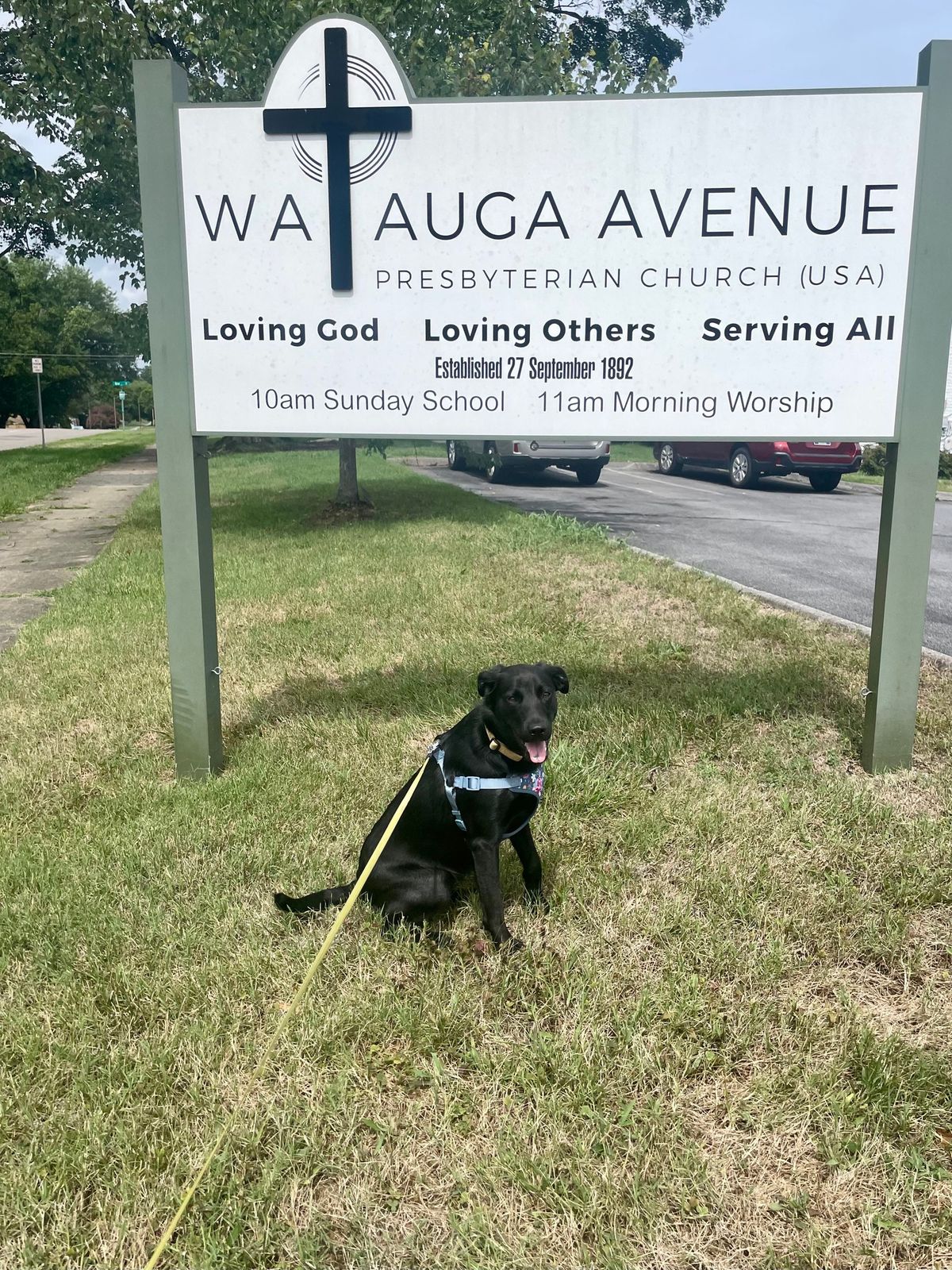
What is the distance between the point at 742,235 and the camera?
400cm

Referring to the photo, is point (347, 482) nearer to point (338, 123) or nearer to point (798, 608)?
point (798, 608)

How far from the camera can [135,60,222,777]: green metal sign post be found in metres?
3.97

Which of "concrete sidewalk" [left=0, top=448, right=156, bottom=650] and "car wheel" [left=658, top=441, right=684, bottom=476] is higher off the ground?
"car wheel" [left=658, top=441, right=684, bottom=476]

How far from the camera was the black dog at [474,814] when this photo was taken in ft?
9.12

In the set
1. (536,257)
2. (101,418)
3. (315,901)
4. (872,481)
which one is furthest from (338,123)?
(101,418)

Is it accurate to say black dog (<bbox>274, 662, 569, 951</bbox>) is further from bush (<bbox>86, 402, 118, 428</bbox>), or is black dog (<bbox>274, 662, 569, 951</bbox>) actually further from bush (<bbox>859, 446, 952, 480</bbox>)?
bush (<bbox>86, 402, 118, 428</bbox>)

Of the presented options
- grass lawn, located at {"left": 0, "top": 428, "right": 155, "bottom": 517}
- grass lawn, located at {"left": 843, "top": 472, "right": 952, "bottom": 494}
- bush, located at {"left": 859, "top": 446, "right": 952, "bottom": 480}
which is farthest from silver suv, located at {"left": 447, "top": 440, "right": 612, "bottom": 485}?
grass lawn, located at {"left": 0, "top": 428, "right": 155, "bottom": 517}

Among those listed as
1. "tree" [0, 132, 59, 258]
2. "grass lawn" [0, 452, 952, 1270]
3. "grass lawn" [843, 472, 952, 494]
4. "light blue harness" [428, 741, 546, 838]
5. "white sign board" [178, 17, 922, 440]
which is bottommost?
"grass lawn" [0, 452, 952, 1270]

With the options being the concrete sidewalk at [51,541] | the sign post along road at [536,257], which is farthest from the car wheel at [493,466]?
the sign post along road at [536,257]

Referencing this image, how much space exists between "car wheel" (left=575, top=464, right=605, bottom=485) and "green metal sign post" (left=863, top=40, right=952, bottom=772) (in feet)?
50.0

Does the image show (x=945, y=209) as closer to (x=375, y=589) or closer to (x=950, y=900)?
(x=950, y=900)

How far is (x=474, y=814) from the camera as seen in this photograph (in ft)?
9.23

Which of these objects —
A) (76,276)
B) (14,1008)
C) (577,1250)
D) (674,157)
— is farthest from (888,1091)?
(76,276)

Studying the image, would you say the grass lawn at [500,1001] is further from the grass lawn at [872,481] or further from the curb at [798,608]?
the grass lawn at [872,481]
